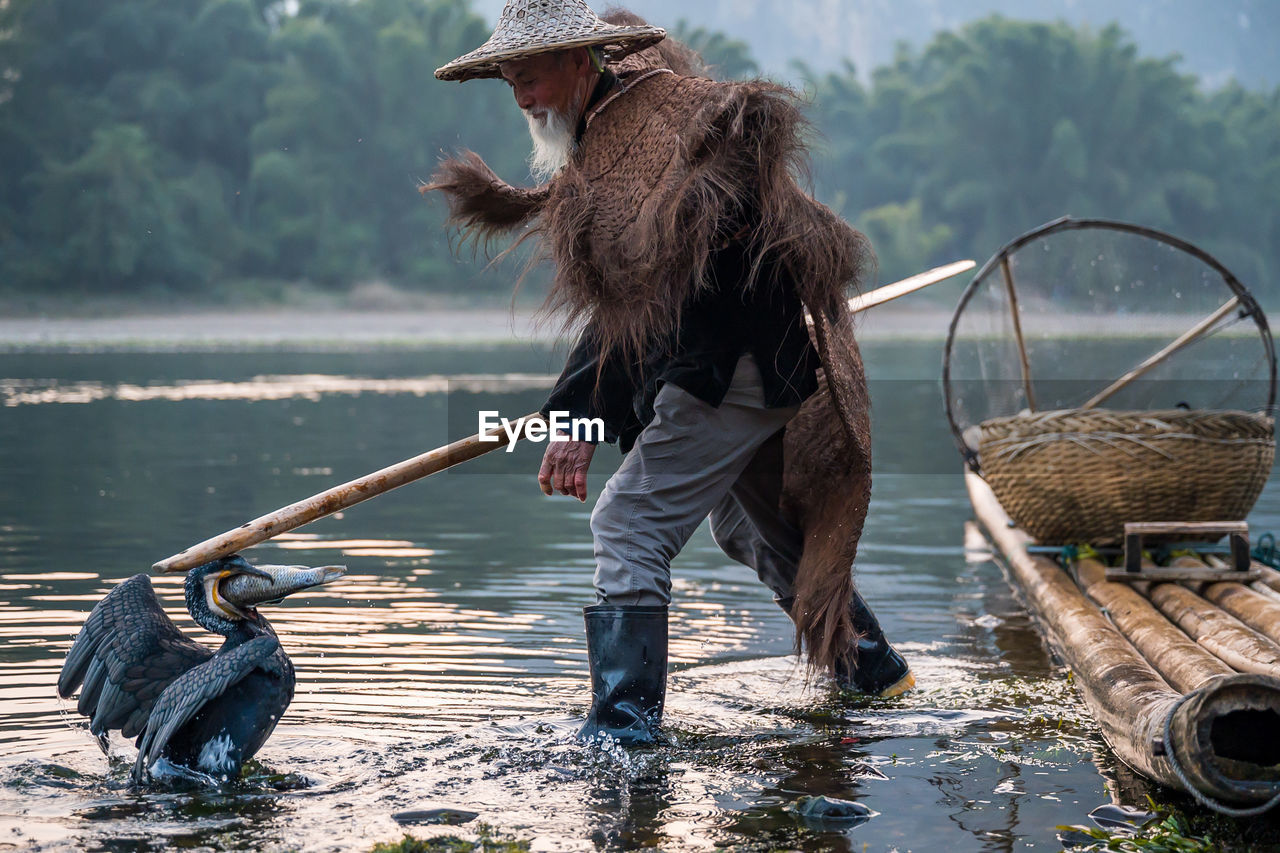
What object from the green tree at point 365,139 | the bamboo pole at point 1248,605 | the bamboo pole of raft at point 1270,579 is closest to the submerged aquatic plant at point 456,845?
the bamboo pole at point 1248,605

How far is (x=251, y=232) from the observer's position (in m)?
54.4

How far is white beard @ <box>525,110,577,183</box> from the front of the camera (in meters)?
3.94

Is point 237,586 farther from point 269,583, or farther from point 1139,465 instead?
point 1139,465

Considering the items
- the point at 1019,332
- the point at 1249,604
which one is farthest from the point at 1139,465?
the point at 1019,332

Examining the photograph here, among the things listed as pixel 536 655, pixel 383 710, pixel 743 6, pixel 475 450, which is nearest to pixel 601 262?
pixel 475 450

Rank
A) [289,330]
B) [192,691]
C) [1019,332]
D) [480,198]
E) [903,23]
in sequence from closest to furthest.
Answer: [192,691]
[480,198]
[1019,332]
[289,330]
[903,23]

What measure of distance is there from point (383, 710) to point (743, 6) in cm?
18346

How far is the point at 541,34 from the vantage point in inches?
149

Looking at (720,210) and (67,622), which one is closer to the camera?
(720,210)

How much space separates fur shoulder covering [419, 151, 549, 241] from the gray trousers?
0.73 metres

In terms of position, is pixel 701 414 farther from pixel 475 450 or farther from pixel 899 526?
pixel 899 526

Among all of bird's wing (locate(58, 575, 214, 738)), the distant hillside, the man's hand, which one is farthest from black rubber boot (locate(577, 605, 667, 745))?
the distant hillside

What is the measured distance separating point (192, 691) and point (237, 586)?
280 mm

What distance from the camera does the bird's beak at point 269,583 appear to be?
357 cm
